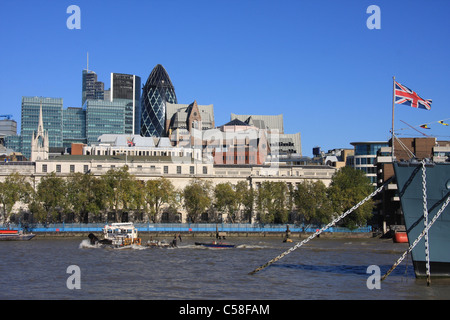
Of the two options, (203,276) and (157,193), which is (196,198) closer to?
(157,193)

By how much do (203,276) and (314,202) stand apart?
72.7 m

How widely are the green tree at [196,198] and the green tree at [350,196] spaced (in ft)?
79.6

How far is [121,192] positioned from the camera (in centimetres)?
11788

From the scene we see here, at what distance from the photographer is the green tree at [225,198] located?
12531cm

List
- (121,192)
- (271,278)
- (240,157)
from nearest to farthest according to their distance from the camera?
1. (271,278)
2. (121,192)
3. (240,157)

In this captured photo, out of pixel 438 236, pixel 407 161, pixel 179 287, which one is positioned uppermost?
pixel 407 161

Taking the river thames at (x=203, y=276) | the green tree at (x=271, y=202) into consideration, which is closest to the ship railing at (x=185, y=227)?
the green tree at (x=271, y=202)

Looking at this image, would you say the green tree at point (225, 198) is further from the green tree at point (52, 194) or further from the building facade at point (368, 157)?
the building facade at point (368, 157)

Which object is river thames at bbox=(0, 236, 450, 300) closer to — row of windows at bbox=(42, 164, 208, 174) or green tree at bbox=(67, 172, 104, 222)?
green tree at bbox=(67, 172, 104, 222)

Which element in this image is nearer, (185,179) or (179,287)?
(179,287)
